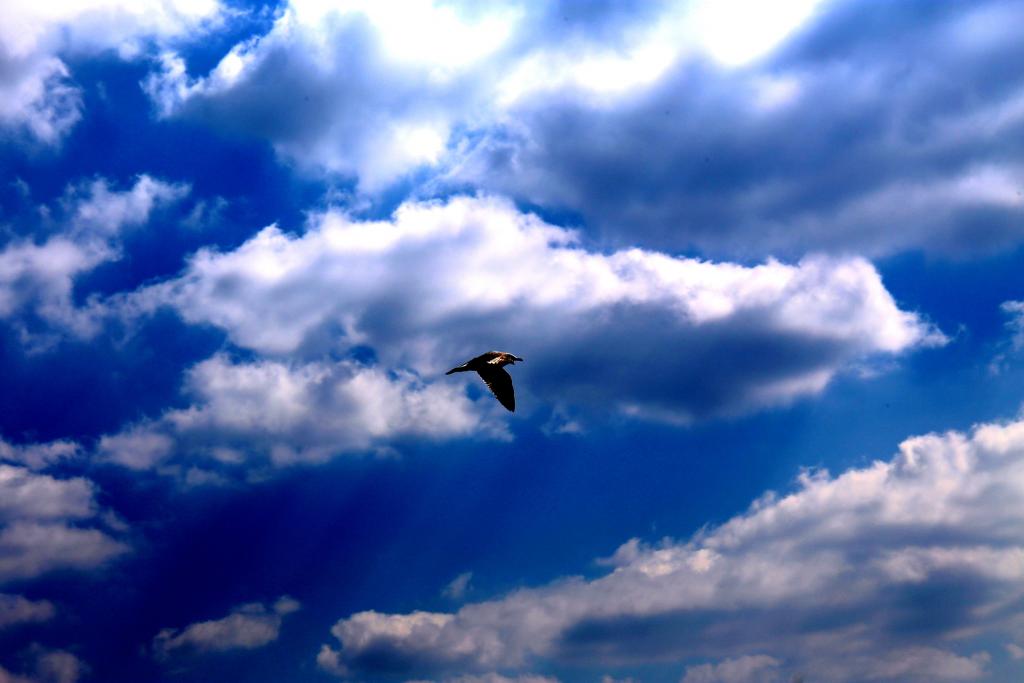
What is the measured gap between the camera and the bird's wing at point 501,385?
93.8 m

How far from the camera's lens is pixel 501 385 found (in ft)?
309

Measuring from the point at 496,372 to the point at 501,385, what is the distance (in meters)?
1.39

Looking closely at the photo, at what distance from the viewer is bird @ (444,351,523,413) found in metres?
91.8

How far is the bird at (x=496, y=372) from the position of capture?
9181 centimetres

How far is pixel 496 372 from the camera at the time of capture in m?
93.9

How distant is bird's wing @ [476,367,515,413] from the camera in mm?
93750

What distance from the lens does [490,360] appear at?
92188 millimetres
